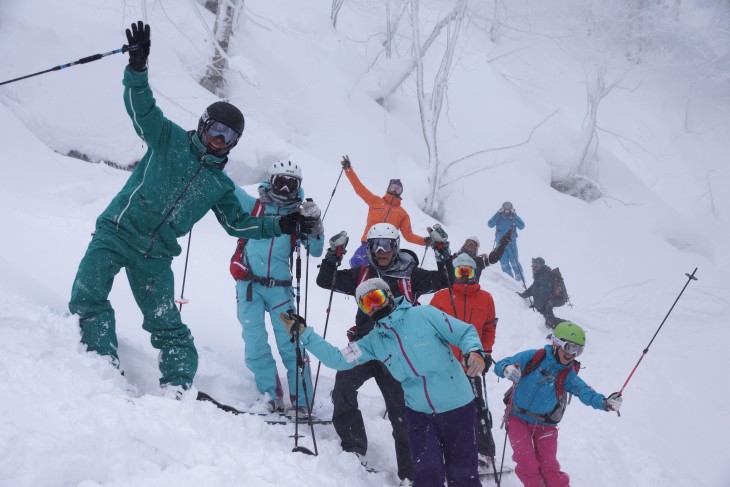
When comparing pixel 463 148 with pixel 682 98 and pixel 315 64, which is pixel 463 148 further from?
pixel 682 98

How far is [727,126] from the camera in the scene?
82.0 ft

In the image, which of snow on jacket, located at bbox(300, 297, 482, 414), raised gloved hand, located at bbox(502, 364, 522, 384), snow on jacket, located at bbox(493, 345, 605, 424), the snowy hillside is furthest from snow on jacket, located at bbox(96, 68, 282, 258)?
snow on jacket, located at bbox(493, 345, 605, 424)

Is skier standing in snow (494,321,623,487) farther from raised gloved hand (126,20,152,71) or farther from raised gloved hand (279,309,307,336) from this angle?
raised gloved hand (126,20,152,71)

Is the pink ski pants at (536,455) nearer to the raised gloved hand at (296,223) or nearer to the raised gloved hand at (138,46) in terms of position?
the raised gloved hand at (296,223)

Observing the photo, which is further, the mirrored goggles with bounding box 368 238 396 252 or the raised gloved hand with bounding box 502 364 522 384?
the mirrored goggles with bounding box 368 238 396 252

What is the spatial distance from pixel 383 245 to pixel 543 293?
6547mm

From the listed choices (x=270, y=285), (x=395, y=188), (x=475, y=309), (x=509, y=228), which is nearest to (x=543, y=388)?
(x=475, y=309)

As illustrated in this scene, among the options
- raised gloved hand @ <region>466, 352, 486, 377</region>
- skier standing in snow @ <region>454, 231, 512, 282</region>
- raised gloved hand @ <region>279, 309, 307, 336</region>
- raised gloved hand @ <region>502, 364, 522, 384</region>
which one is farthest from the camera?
skier standing in snow @ <region>454, 231, 512, 282</region>

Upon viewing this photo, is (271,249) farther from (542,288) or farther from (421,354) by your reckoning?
(542,288)

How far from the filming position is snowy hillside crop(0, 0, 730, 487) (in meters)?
2.73

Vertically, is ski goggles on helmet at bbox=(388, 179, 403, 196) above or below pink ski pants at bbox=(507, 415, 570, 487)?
above

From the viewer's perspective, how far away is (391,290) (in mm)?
4477

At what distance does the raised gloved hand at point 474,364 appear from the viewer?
3.25 metres

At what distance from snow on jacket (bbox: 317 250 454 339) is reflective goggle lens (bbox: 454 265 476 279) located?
16.3 inches
